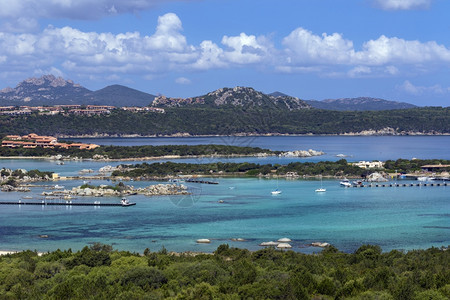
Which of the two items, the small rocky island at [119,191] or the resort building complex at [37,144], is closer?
the small rocky island at [119,191]

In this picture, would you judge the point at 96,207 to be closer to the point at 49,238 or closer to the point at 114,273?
the point at 49,238

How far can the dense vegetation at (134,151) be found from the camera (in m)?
67.6

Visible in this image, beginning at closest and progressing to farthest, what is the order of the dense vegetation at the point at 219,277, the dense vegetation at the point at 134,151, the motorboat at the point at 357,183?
the dense vegetation at the point at 219,277 < the motorboat at the point at 357,183 < the dense vegetation at the point at 134,151

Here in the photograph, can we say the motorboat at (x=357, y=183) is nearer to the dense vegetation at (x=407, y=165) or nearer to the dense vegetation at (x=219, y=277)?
the dense vegetation at (x=407, y=165)

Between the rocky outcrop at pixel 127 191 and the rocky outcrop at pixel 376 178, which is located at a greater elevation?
the rocky outcrop at pixel 376 178

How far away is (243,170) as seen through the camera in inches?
2040

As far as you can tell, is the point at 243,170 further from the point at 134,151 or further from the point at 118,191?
the point at 134,151

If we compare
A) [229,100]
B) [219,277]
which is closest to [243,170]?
[219,277]

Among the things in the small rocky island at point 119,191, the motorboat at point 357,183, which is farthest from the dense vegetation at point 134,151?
the small rocky island at point 119,191

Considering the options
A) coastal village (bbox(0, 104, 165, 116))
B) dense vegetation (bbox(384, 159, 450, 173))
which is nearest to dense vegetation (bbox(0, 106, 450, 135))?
coastal village (bbox(0, 104, 165, 116))

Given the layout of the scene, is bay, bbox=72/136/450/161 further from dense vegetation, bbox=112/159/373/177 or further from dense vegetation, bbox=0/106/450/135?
dense vegetation, bbox=112/159/373/177

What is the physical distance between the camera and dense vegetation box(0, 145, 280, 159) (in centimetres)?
6762

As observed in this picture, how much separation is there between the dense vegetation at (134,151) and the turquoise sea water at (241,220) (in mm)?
26972

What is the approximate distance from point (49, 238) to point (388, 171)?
34.1m
